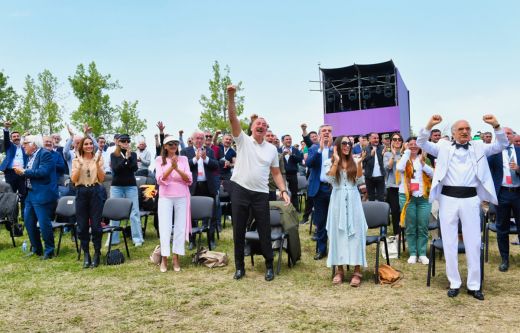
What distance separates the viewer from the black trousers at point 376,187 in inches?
342

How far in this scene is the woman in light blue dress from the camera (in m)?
5.32

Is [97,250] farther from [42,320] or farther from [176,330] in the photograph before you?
[176,330]

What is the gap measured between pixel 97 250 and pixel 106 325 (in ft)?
8.58

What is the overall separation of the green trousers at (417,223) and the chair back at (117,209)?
426cm

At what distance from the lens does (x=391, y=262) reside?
638cm

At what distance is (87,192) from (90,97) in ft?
67.7

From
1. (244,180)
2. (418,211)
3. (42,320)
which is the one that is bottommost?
(42,320)

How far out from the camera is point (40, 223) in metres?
7.03

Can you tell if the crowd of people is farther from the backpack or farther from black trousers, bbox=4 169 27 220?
black trousers, bbox=4 169 27 220

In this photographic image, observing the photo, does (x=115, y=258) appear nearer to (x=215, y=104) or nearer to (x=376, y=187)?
(x=376, y=187)

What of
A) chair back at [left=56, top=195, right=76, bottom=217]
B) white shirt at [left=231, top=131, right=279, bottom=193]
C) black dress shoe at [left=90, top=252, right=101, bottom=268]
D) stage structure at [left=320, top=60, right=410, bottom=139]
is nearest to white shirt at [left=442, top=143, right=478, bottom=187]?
white shirt at [left=231, top=131, right=279, bottom=193]

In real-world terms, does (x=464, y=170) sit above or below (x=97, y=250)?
above

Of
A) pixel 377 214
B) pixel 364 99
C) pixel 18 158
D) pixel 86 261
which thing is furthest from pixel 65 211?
pixel 364 99

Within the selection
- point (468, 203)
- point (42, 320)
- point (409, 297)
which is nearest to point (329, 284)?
point (409, 297)
